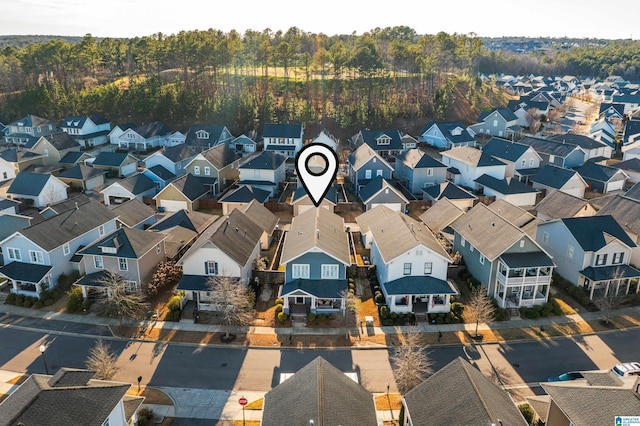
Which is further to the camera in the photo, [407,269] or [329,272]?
[407,269]

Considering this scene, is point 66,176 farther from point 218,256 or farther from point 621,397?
point 621,397

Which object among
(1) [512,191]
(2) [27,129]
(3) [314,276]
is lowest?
(3) [314,276]

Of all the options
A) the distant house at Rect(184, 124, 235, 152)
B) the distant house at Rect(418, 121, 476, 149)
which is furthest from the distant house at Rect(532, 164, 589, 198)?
the distant house at Rect(184, 124, 235, 152)

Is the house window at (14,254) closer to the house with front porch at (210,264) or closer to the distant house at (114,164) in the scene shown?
the house with front porch at (210,264)

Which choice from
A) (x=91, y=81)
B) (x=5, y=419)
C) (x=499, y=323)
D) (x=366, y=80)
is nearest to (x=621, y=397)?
(x=499, y=323)

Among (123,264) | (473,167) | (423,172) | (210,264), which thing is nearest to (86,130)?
(123,264)

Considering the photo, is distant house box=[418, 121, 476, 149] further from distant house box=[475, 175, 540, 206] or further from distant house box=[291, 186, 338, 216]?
distant house box=[291, 186, 338, 216]

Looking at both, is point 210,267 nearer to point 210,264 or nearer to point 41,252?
point 210,264
